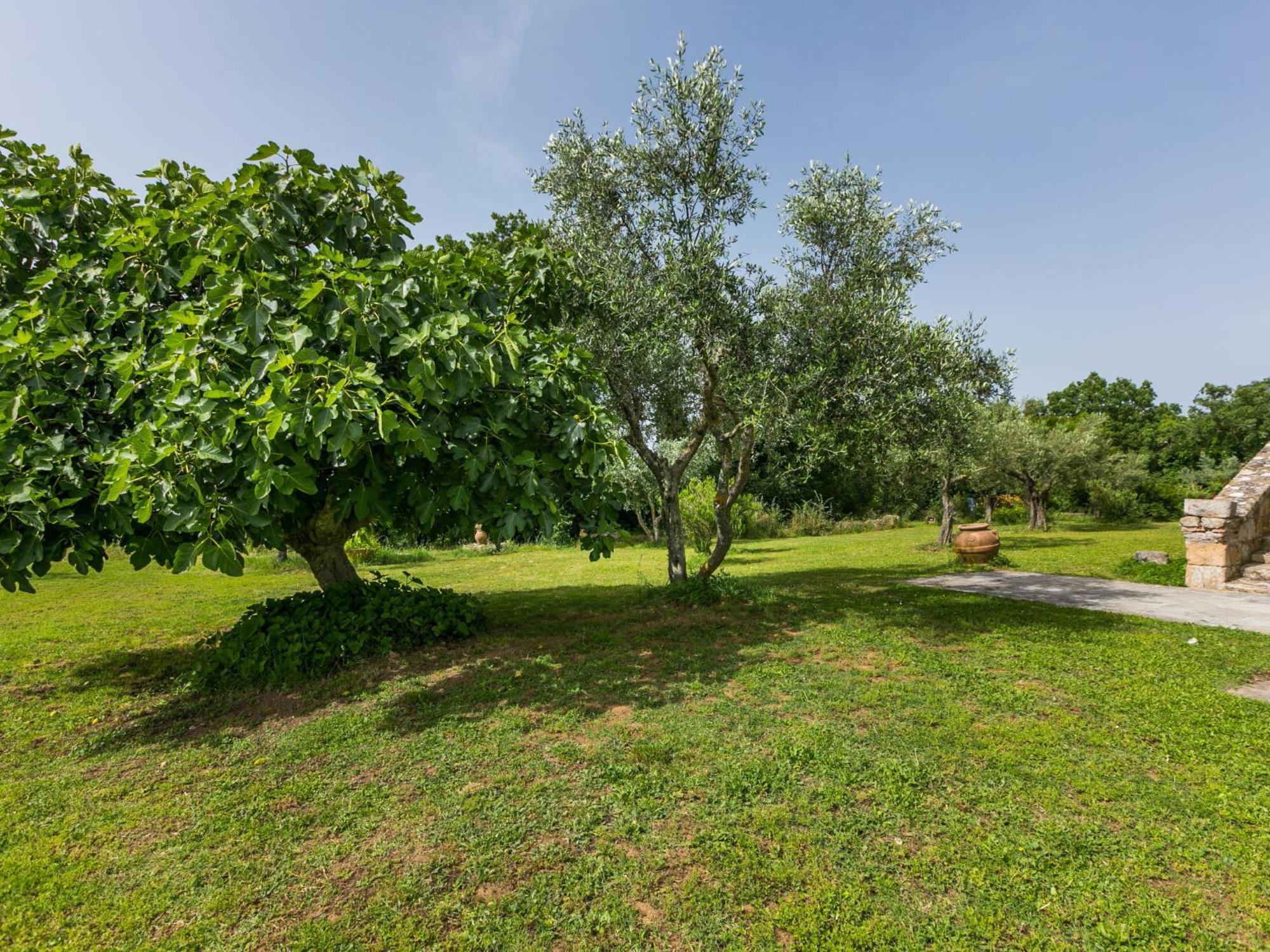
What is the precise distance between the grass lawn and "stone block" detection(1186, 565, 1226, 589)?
3.97 meters

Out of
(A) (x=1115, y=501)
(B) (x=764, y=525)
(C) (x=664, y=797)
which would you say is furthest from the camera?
(A) (x=1115, y=501)

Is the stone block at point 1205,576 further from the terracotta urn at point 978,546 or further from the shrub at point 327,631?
the shrub at point 327,631

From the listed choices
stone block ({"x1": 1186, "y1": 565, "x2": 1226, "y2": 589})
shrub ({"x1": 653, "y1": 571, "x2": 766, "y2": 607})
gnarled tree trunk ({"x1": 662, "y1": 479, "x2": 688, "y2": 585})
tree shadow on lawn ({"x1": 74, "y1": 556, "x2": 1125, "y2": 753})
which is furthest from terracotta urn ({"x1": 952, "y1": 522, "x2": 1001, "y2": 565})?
gnarled tree trunk ({"x1": 662, "y1": 479, "x2": 688, "y2": 585})

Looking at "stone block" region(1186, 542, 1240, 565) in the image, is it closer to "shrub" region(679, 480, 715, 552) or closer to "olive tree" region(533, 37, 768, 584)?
"olive tree" region(533, 37, 768, 584)

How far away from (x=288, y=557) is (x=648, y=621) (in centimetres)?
1436

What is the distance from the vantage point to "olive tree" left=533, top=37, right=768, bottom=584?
25.4ft

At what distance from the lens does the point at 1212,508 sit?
31.5 ft

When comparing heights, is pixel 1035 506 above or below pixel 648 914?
above

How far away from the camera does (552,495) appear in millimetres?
5387

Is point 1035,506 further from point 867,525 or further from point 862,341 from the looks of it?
point 862,341

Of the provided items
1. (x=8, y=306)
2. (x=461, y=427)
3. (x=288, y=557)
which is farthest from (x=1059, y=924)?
(x=288, y=557)

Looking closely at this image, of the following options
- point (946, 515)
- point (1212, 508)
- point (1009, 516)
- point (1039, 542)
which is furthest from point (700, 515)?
point (1009, 516)

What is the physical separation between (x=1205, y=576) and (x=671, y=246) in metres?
10.5

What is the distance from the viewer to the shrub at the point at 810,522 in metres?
25.0
